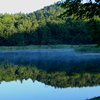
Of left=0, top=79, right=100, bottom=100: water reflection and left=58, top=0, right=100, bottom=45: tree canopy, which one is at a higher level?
left=58, top=0, right=100, bottom=45: tree canopy

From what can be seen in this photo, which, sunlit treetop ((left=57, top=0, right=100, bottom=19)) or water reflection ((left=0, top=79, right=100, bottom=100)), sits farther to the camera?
water reflection ((left=0, top=79, right=100, bottom=100))

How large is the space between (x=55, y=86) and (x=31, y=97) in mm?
2205

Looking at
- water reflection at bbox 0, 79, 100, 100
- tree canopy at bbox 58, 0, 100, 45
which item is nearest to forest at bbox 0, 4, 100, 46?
water reflection at bbox 0, 79, 100, 100

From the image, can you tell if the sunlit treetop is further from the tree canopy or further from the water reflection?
the water reflection

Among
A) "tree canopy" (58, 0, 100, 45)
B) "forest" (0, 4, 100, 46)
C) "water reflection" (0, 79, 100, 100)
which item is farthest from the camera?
"forest" (0, 4, 100, 46)

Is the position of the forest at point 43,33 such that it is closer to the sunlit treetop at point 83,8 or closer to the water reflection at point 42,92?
the water reflection at point 42,92

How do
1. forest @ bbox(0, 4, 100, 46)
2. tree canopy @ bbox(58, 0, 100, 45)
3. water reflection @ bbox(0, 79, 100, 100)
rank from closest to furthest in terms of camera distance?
1. tree canopy @ bbox(58, 0, 100, 45)
2. water reflection @ bbox(0, 79, 100, 100)
3. forest @ bbox(0, 4, 100, 46)

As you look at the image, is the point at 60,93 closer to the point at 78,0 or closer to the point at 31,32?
the point at 78,0

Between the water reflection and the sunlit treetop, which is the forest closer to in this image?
the water reflection

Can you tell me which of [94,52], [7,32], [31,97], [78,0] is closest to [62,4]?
[78,0]

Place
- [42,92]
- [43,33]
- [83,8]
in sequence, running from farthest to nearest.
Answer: [43,33] < [42,92] < [83,8]

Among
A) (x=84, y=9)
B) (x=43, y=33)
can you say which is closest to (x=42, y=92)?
(x=84, y=9)

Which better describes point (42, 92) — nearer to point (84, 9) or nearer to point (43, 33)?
point (84, 9)

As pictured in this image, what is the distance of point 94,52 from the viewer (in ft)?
106
